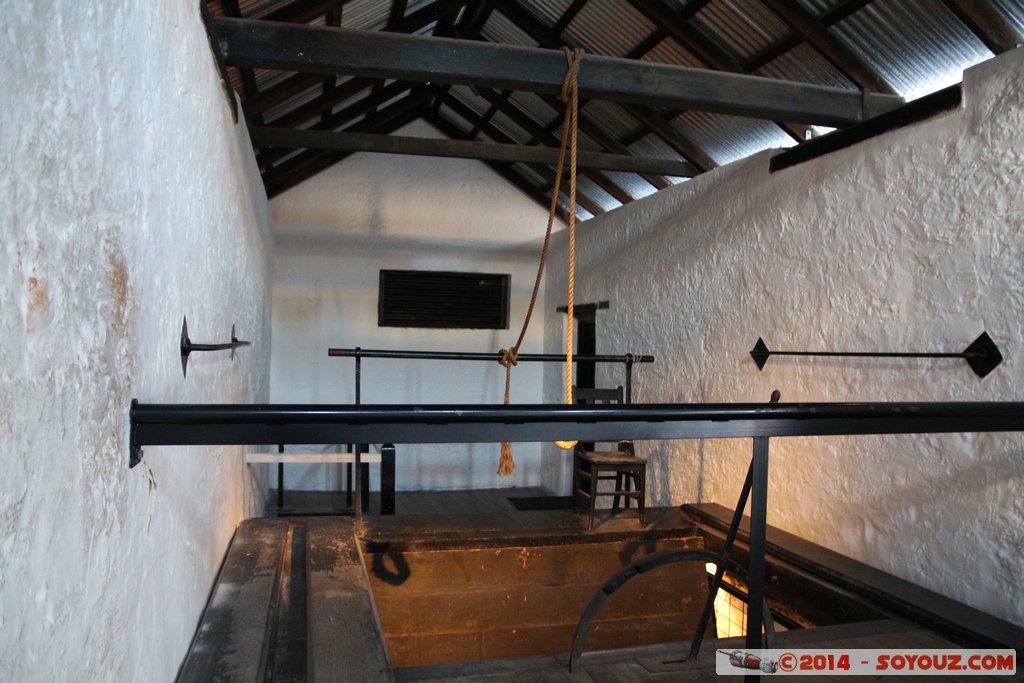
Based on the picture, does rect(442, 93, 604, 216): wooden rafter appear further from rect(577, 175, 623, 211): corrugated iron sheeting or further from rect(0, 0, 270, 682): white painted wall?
rect(0, 0, 270, 682): white painted wall

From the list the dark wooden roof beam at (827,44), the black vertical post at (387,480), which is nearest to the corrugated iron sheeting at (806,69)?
the dark wooden roof beam at (827,44)

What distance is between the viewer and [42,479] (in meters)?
0.75

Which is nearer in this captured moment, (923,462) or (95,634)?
(95,634)

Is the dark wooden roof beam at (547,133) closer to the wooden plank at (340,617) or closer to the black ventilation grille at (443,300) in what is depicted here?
the black ventilation grille at (443,300)

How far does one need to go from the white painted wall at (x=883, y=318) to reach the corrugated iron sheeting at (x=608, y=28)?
85 cm

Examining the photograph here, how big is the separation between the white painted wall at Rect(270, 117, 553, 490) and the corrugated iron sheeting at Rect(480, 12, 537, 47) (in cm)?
176

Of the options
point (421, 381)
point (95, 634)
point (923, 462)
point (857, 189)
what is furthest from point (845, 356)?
point (421, 381)

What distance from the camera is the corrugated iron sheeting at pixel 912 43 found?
222 cm

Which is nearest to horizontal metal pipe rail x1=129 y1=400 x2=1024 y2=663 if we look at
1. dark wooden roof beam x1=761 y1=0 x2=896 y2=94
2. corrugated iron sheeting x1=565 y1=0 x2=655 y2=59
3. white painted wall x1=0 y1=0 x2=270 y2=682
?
white painted wall x1=0 y1=0 x2=270 y2=682

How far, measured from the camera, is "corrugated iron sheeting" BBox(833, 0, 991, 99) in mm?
2219

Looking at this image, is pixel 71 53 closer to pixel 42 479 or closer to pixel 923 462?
pixel 42 479

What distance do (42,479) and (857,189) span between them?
2.67 m

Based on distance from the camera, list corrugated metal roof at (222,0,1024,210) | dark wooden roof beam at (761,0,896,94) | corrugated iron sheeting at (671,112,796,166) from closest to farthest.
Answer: corrugated metal roof at (222,0,1024,210) < dark wooden roof beam at (761,0,896,94) < corrugated iron sheeting at (671,112,796,166)

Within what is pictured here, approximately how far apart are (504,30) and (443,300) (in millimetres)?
2512
